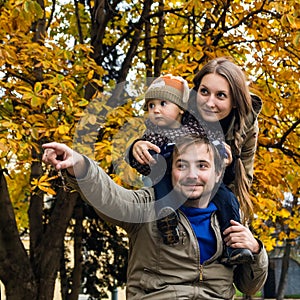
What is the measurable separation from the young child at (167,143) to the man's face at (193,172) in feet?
0.18

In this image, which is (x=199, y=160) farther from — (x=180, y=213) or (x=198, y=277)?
(x=198, y=277)

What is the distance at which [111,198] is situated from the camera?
93.8 inches

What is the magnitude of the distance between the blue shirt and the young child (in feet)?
0.19

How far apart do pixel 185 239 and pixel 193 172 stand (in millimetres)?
258

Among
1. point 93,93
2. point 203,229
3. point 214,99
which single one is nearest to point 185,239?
point 203,229

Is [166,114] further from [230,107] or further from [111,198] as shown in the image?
[111,198]

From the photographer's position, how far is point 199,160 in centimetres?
258

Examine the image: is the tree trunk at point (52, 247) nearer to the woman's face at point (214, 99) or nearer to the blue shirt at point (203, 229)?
the woman's face at point (214, 99)

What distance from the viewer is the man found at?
2.52 meters

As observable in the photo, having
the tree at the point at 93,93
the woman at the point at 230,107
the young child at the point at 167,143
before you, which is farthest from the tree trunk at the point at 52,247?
the young child at the point at 167,143

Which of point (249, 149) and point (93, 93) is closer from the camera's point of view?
point (249, 149)

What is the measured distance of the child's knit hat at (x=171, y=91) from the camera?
8.94 ft

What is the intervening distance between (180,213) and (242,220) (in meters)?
0.41

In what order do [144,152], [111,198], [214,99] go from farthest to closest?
[214,99] < [144,152] < [111,198]
